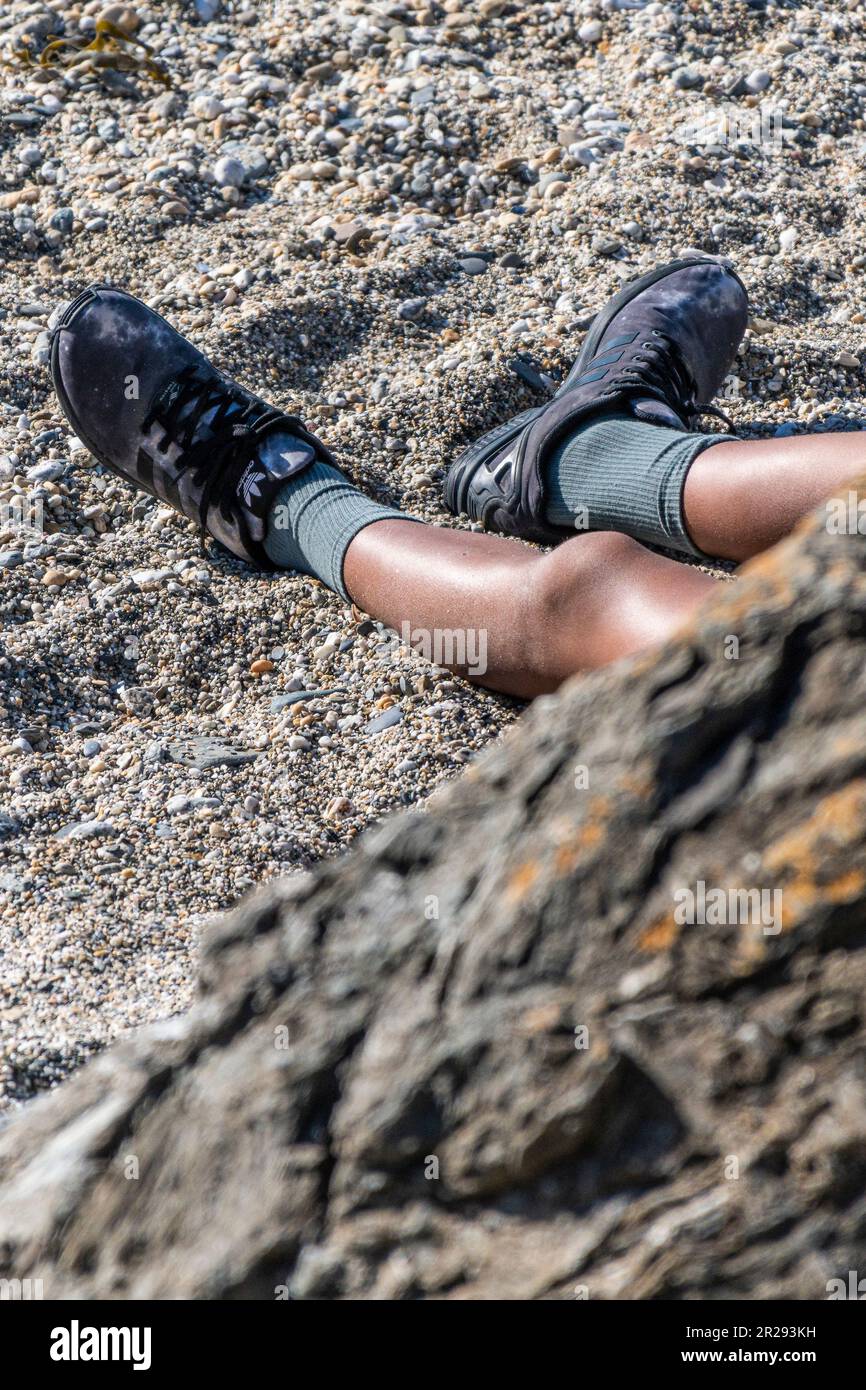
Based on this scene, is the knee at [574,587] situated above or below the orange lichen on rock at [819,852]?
above

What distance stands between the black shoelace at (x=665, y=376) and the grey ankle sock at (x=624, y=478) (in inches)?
6.1

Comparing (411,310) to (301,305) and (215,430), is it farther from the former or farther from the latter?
(215,430)

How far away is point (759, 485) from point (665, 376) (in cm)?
69

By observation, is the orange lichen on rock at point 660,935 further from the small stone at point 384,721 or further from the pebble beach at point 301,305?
the small stone at point 384,721

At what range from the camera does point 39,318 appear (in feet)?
11.1

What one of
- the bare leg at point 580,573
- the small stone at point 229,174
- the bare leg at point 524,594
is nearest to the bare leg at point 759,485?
the bare leg at point 580,573

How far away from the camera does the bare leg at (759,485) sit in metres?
2.36

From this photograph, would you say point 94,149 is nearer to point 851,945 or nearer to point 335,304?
point 335,304

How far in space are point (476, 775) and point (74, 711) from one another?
57.9 inches

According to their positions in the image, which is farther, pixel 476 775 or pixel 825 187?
pixel 825 187

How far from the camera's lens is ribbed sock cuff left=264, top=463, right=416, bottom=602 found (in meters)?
2.74

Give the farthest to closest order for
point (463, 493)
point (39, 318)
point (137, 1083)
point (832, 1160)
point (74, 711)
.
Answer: point (39, 318) < point (463, 493) < point (74, 711) < point (137, 1083) < point (832, 1160)

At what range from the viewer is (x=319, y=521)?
9.25 ft

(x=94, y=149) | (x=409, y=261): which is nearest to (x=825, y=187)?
(x=409, y=261)
